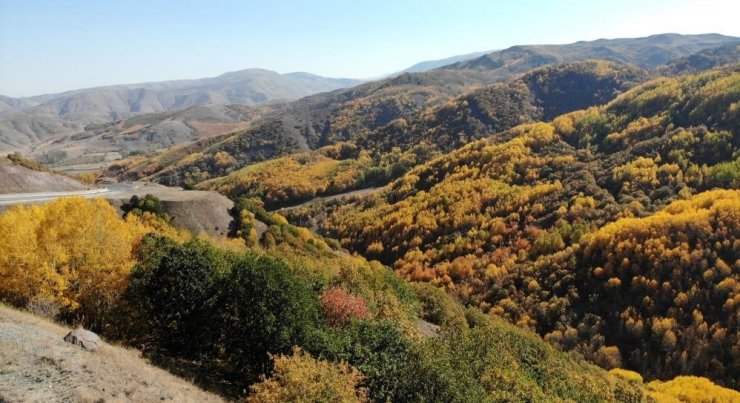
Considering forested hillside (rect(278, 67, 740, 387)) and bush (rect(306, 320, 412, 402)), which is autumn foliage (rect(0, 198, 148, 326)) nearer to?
bush (rect(306, 320, 412, 402))

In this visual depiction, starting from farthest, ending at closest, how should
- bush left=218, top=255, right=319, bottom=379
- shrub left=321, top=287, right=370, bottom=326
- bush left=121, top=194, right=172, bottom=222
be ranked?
bush left=121, top=194, right=172, bottom=222 < shrub left=321, top=287, right=370, bottom=326 < bush left=218, top=255, right=319, bottom=379

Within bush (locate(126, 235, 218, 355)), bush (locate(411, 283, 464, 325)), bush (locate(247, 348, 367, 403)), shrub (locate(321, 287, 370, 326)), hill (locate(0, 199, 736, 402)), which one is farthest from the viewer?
bush (locate(411, 283, 464, 325))

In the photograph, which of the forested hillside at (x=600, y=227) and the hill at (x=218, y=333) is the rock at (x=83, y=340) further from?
the forested hillside at (x=600, y=227)

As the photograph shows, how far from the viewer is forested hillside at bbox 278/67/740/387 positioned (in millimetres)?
62438

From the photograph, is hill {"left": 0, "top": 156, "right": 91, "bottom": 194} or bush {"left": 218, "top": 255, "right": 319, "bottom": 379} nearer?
bush {"left": 218, "top": 255, "right": 319, "bottom": 379}

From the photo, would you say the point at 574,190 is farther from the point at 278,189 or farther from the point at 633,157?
the point at 278,189

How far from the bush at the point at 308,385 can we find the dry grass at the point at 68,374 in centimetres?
395

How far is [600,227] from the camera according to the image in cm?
9038

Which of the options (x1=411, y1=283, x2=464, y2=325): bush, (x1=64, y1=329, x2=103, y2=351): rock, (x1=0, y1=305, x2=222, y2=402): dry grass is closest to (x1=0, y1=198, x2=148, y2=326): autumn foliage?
(x1=0, y1=305, x2=222, y2=402): dry grass

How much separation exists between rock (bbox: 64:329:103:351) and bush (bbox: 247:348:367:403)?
27.9 ft

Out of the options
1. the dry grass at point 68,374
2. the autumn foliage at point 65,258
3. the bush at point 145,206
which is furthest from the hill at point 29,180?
the dry grass at point 68,374

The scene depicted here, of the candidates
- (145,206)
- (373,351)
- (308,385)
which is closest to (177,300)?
(373,351)

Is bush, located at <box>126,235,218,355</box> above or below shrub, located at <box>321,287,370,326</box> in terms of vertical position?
above

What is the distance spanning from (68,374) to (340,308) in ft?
57.1
